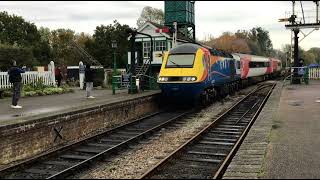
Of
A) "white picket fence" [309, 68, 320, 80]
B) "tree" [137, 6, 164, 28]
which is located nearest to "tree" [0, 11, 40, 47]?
"tree" [137, 6, 164, 28]

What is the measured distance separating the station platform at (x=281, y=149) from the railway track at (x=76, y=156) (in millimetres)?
3104

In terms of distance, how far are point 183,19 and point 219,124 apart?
22725 mm

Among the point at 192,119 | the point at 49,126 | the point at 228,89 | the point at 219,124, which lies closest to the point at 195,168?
the point at 49,126

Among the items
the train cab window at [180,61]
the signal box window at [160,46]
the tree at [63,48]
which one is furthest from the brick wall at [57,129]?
the tree at [63,48]

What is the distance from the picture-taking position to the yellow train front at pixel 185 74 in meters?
18.5

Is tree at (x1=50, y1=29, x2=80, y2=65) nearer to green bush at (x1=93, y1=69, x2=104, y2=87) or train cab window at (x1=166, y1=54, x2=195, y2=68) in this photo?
green bush at (x1=93, y1=69, x2=104, y2=87)

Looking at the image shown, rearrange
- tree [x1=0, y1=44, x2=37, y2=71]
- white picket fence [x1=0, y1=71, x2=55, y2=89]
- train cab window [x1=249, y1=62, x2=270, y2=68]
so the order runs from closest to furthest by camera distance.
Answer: white picket fence [x1=0, y1=71, x2=55, y2=89]
train cab window [x1=249, y1=62, x2=270, y2=68]
tree [x1=0, y1=44, x2=37, y2=71]

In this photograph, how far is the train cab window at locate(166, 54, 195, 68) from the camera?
61.5 ft

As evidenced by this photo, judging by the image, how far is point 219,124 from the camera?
51.0 ft

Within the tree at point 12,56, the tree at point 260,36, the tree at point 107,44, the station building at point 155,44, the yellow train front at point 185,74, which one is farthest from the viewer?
the tree at point 260,36

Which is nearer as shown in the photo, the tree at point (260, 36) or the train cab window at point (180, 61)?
the train cab window at point (180, 61)

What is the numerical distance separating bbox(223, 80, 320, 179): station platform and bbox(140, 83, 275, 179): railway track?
38 centimetres

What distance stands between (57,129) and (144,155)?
2.89 m

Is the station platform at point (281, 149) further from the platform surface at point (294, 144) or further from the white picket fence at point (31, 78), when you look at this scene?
the white picket fence at point (31, 78)
